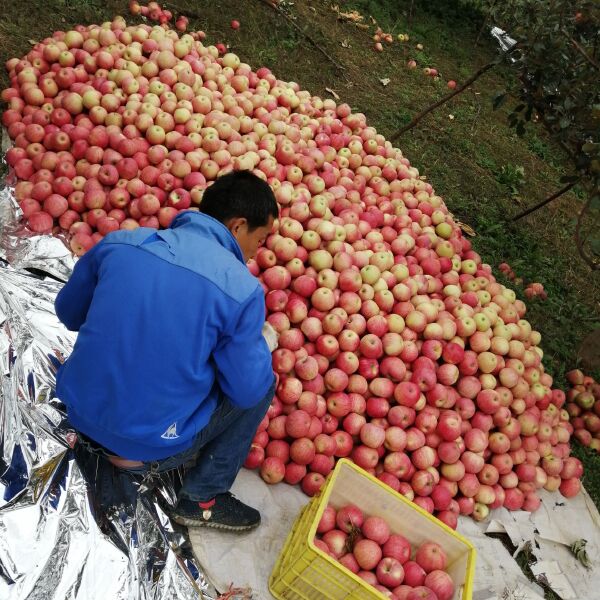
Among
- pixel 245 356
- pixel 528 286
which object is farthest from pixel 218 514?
pixel 528 286

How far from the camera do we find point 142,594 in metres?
2.21

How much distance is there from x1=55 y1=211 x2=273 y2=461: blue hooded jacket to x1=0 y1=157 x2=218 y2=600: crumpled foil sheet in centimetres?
45

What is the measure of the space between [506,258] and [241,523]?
3.97 metres

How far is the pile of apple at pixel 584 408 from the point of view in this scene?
407 centimetres

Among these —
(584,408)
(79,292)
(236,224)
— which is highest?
(236,224)

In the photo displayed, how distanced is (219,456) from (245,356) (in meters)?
0.73

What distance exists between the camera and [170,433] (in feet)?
6.59

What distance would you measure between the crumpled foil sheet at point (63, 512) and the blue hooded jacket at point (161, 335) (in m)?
0.45

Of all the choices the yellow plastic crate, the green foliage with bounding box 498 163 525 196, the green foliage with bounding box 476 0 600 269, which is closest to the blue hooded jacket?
the yellow plastic crate

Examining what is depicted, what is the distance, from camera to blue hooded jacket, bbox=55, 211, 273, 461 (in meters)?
1.77

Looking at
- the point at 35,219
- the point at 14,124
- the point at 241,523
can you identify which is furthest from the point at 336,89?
the point at 241,523

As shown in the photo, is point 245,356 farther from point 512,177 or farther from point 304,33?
point 304,33

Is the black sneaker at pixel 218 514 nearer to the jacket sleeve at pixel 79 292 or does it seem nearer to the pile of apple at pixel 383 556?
the pile of apple at pixel 383 556

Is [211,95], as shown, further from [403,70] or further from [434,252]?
[403,70]
